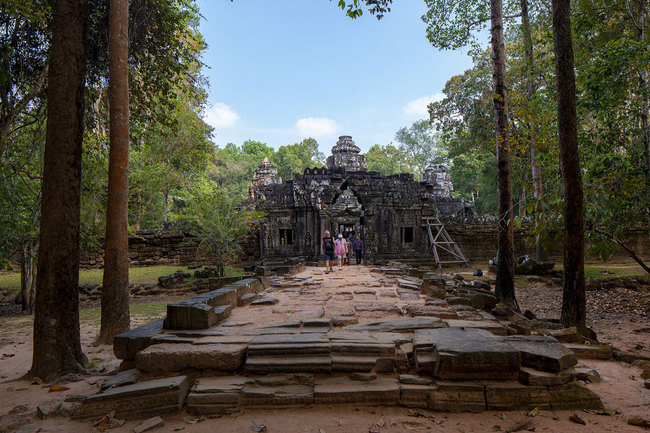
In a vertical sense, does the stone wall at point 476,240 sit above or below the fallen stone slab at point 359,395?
above

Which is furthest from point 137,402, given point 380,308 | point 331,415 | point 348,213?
point 348,213

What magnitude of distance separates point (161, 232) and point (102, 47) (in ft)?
41.4

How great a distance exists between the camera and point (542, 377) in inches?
125

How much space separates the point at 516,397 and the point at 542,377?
30 cm

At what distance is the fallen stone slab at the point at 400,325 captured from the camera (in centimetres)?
446

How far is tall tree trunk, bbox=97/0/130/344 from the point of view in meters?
6.53

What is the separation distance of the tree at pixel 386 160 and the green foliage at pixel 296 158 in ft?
25.6

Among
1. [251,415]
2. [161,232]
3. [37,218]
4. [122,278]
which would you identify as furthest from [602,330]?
[161,232]

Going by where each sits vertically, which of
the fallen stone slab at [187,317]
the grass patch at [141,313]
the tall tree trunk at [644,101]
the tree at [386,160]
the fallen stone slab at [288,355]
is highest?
the tree at [386,160]

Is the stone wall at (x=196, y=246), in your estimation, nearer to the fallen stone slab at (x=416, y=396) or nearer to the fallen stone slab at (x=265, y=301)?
the fallen stone slab at (x=265, y=301)

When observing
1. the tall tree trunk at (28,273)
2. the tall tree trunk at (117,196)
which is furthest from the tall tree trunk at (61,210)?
the tall tree trunk at (28,273)

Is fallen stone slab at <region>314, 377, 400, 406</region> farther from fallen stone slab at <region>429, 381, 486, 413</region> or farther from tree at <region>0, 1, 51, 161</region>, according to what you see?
tree at <region>0, 1, 51, 161</region>

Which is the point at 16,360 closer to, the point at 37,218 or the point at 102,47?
the point at 37,218

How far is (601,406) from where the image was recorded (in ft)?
10.3
